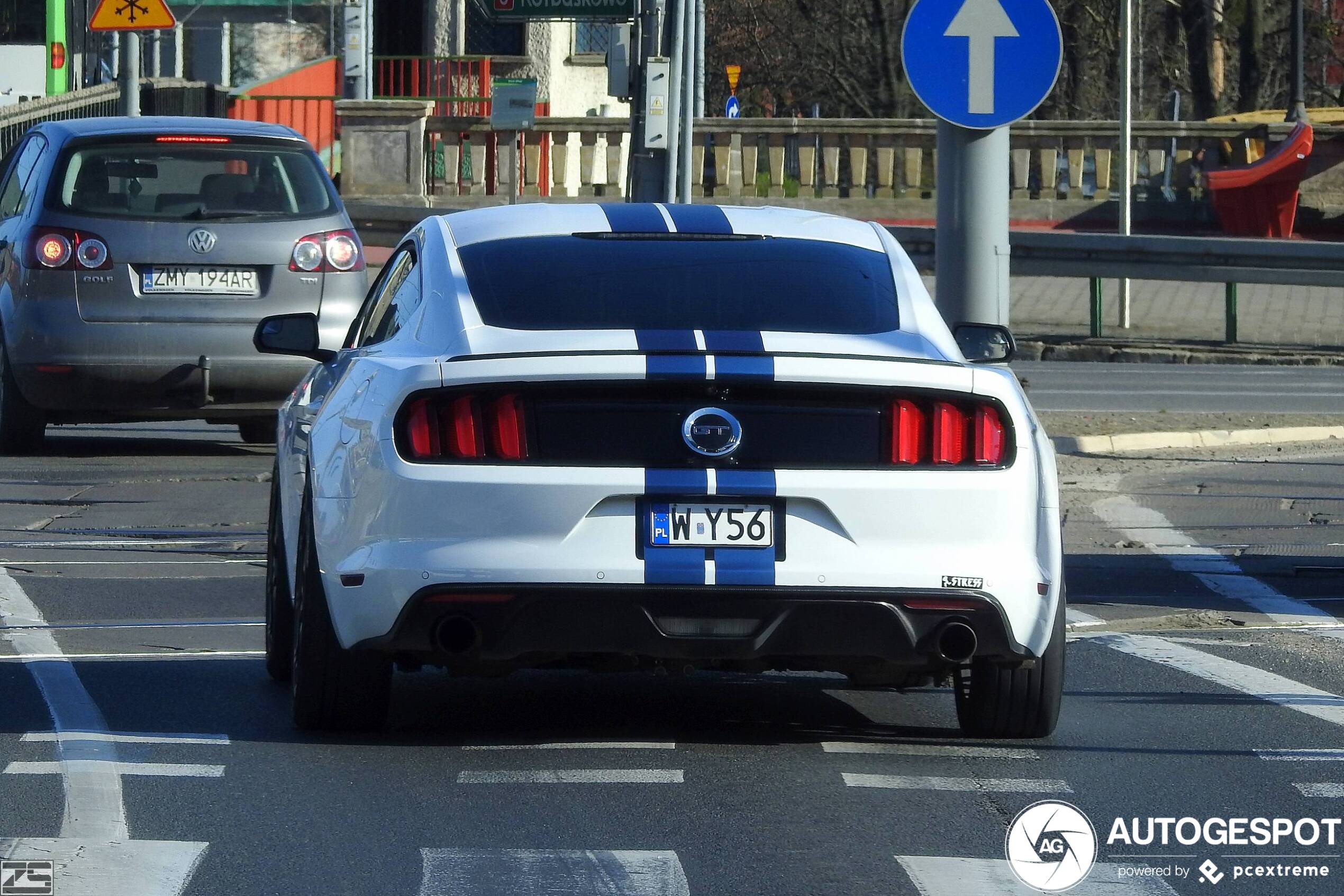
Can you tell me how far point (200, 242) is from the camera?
12.9m

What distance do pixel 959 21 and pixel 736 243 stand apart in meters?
4.07

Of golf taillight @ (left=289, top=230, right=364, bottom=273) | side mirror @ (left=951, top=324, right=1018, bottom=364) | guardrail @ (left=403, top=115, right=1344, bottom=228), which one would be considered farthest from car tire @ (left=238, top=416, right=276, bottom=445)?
guardrail @ (left=403, top=115, right=1344, bottom=228)

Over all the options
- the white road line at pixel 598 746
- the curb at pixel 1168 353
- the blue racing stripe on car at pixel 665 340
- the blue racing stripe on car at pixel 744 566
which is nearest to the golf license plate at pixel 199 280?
the white road line at pixel 598 746

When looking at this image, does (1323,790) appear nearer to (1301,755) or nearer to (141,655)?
(1301,755)

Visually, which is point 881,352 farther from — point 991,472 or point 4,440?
point 4,440

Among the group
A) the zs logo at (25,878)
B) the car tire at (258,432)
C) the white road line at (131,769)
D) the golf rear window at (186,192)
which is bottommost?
the white road line at (131,769)

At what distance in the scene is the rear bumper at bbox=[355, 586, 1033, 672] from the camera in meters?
6.01

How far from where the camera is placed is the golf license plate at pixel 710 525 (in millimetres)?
6027

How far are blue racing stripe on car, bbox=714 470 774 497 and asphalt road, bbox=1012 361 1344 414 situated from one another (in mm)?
9803

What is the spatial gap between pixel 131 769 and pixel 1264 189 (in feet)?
96.1

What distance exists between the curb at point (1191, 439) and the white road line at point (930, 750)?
7.29 metres

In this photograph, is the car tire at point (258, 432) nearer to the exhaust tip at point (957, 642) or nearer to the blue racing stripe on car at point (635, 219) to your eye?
the blue racing stripe on car at point (635, 219)

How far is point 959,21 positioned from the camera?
1070cm

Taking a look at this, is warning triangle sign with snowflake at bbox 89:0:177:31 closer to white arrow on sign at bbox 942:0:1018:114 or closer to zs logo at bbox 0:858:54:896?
white arrow on sign at bbox 942:0:1018:114
